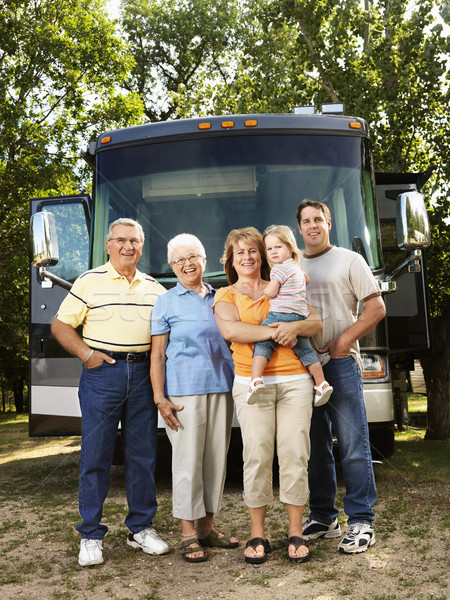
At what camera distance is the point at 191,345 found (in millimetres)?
4250

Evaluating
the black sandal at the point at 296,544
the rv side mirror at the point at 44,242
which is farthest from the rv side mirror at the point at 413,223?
the rv side mirror at the point at 44,242

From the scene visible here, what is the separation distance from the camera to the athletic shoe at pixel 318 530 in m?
4.51

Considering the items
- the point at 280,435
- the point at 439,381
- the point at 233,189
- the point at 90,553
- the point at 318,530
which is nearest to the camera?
the point at 280,435

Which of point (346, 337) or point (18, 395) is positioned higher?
point (346, 337)

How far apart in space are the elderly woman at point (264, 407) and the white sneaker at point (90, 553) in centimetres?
88

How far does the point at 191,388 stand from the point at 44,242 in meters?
1.90

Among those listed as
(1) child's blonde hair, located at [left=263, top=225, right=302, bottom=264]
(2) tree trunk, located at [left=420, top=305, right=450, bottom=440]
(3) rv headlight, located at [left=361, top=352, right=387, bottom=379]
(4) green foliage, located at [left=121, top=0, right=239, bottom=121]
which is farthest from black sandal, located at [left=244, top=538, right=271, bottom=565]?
(4) green foliage, located at [left=121, top=0, right=239, bottom=121]

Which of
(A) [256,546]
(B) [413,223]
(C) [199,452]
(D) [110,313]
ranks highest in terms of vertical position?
(B) [413,223]

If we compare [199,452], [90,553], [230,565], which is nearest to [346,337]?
[199,452]

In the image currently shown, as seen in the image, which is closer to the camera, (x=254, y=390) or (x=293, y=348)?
(x=254, y=390)

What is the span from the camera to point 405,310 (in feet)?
22.8

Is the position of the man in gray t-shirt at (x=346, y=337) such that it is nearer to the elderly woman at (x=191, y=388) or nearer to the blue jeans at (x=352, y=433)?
the blue jeans at (x=352, y=433)

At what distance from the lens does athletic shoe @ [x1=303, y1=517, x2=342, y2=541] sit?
14.8 feet

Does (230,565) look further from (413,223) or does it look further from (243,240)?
(413,223)
